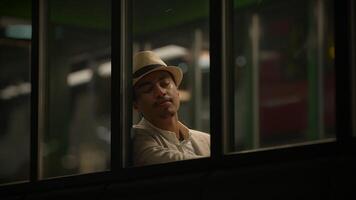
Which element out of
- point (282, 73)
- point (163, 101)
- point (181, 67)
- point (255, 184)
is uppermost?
point (181, 67)

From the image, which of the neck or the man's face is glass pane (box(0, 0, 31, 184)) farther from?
the neck

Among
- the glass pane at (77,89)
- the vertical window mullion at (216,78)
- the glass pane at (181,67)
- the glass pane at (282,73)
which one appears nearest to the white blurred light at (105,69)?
the glass pane at (77,89)

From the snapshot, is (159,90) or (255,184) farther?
(159,90)

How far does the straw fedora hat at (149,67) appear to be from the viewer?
6438 mm

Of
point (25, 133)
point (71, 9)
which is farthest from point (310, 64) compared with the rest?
point (25, 133)

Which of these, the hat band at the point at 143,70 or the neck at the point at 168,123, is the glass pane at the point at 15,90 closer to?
the hat band at the point at 143,70

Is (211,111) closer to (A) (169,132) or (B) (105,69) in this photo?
(A) (169,132)

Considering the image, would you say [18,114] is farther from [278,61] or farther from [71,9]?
[278,61]

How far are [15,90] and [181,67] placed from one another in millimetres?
2196

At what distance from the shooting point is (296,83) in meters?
5.77

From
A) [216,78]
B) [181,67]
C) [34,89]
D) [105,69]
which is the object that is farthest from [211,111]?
[34,89]

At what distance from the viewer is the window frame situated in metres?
5.54

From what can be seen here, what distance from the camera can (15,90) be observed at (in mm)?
7957

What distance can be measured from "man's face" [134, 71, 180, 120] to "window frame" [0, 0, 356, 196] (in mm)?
206
